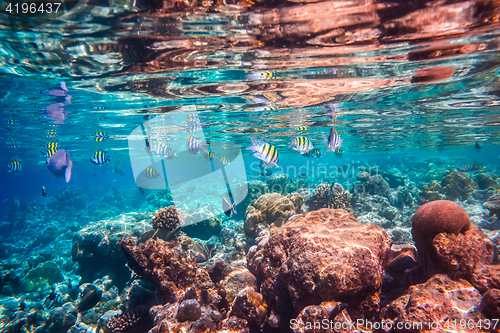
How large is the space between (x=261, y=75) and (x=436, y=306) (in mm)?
8692

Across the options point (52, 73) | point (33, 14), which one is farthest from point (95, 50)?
point (52, 73)

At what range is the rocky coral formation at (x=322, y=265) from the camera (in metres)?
3.37

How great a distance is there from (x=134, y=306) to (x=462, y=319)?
20.4 ft

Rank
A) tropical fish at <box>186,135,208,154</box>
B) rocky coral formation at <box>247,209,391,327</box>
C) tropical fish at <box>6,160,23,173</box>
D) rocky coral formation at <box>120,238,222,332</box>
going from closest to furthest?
rocky coral formation at <box>247,209,391,327</box> → rocky coral formation at <box>120,238,222,332</box> → tropical fish at <box>186,135,208,154</box> → tropical fish at <box>6,160,23,173</box>

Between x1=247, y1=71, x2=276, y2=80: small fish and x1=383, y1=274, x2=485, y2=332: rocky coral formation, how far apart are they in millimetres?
8185

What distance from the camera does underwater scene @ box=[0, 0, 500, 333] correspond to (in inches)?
143

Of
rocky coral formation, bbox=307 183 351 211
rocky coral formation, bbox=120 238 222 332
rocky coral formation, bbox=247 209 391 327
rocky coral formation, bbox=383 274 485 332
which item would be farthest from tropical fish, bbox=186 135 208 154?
rocky coral formation, bbox=383 274 485 332

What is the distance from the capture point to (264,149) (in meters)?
5.46

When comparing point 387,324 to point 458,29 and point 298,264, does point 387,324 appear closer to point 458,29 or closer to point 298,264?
point 298,264

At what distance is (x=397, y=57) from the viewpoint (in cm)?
771

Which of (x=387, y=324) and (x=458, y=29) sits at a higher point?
(x=458, y=29)

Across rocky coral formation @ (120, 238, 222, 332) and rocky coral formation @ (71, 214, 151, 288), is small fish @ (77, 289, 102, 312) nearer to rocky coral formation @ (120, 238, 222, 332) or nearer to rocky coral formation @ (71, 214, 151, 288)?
rocky coral formation @ (71, 214, 151, 288)

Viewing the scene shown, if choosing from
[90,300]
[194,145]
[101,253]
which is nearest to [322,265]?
[194,145]

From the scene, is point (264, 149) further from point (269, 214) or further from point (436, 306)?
point (269, 214)
